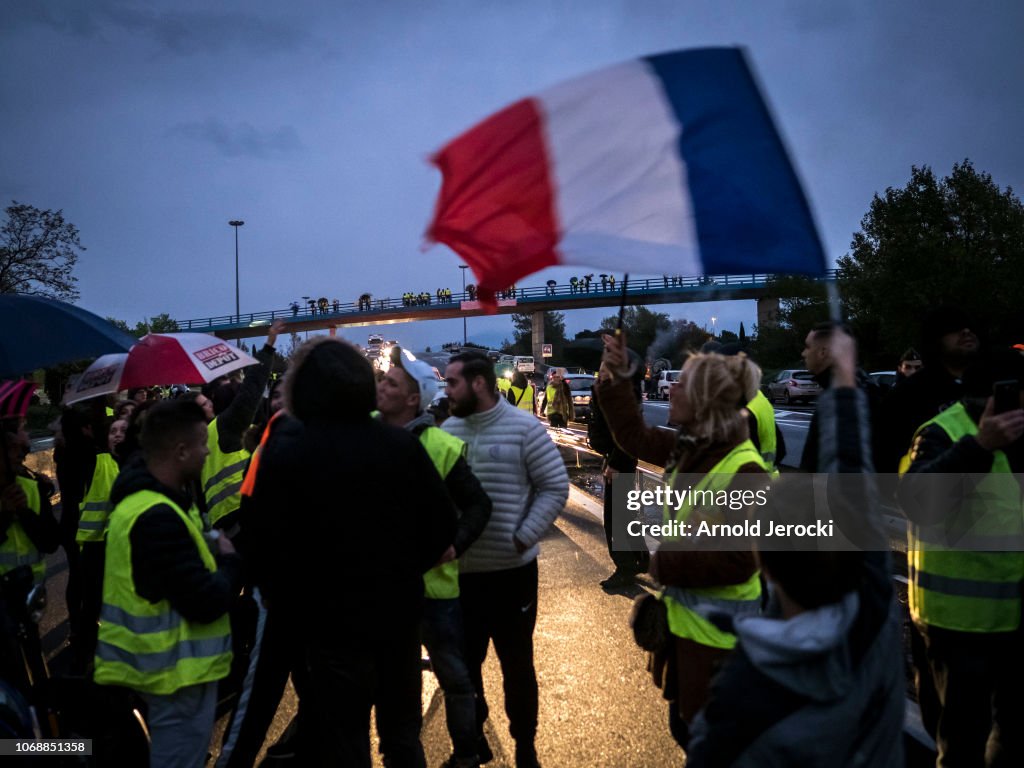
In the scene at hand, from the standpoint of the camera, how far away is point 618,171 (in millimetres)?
2598

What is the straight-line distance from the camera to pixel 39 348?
354cm

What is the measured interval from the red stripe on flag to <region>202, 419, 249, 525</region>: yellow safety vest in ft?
9.54

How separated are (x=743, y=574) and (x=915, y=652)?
1111 mm

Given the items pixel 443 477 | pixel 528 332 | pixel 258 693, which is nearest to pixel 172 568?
pixel 258 693

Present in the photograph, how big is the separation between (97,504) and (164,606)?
2798 millimetres


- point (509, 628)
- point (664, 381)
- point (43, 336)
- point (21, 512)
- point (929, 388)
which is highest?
point (43, 336)

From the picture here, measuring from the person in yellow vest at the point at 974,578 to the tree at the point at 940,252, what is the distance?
107 ft

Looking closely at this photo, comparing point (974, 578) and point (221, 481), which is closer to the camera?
point (974, 578)

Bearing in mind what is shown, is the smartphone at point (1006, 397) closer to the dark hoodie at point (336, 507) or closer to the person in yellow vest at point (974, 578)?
the person in yellow vest at point (974, 578)

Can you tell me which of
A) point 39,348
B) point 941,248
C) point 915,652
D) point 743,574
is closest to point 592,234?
point 743,574

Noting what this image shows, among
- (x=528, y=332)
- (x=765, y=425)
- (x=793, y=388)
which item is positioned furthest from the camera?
(x=528, y=332)

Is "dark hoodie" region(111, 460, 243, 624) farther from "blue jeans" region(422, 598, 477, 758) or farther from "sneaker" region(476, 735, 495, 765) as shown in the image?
"sneaker" region(476, 735, 495, 765)

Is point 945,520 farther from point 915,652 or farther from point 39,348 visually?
point 39,348

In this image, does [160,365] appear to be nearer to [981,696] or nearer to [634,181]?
[634,181]
